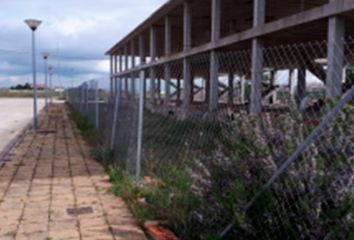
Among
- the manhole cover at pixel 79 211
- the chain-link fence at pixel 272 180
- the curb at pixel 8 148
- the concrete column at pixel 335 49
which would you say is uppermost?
the concrete column at pixel 335 49

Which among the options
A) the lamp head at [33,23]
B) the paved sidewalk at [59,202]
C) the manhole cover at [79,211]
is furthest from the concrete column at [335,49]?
the lamp head at [33,23]

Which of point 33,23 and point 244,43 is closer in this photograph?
point 244,43

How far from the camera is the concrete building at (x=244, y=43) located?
7.75 metres

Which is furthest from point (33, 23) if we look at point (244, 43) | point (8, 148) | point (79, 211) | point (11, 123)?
point (79, 211)

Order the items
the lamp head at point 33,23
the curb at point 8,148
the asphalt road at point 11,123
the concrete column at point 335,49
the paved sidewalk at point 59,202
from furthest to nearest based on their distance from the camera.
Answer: the lamp head at point 33,23 → the asphalt road at point 11,123 → the curb at point 8,148 → the concrete column at point 335,49 → the paved sidewalk at point 59,202

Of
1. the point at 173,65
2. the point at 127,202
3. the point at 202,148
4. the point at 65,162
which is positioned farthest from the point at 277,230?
the point at 173,65

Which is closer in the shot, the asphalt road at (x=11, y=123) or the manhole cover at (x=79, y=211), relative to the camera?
the manhole cover at (x=79, y=211)

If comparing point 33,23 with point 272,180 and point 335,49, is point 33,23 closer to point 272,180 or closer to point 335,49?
point 335,49

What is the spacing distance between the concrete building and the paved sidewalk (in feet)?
6.72

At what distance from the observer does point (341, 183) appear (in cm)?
284

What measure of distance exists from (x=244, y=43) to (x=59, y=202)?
26.0 ft

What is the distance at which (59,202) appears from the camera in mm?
5742

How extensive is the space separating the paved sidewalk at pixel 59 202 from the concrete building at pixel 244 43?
2.05m

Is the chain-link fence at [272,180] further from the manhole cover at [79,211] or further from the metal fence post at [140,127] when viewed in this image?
the metal fence post at [140,127]
